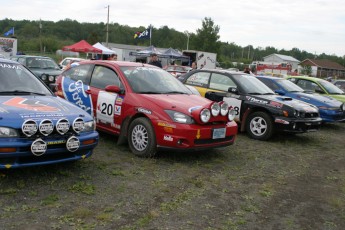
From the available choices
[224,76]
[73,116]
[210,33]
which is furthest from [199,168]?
[210,33]

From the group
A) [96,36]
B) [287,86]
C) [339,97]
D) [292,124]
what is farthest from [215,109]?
[96,36]

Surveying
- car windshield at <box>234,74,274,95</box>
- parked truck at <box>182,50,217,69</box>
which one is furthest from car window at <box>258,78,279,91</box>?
parked truck at <box>182,50,217,69</box>

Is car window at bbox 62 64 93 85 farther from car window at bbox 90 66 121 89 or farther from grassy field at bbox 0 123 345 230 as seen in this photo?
grassy field at bbox 0 123 345 230

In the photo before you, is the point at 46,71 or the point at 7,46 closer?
the point at 46,71

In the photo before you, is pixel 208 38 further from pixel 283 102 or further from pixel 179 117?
pixel 179 117

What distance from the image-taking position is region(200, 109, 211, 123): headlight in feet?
18.9

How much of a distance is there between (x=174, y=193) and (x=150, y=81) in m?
2.69

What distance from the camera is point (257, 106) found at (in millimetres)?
8406

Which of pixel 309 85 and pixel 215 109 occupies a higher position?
pixel 309 85

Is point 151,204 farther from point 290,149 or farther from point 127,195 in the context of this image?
point 290,149

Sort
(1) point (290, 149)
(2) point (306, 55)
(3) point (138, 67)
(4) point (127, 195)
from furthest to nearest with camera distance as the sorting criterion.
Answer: (2) point (306, 55) < (1) point (290, 149) < (3) point (138, 67) < (4) point (127, 195)

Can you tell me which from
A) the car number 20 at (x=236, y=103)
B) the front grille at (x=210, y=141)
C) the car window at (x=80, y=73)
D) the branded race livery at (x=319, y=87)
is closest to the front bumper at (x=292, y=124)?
the car number 20 at (x=236, y=103)

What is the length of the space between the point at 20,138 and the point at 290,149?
5735mm

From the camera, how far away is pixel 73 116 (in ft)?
15.5
